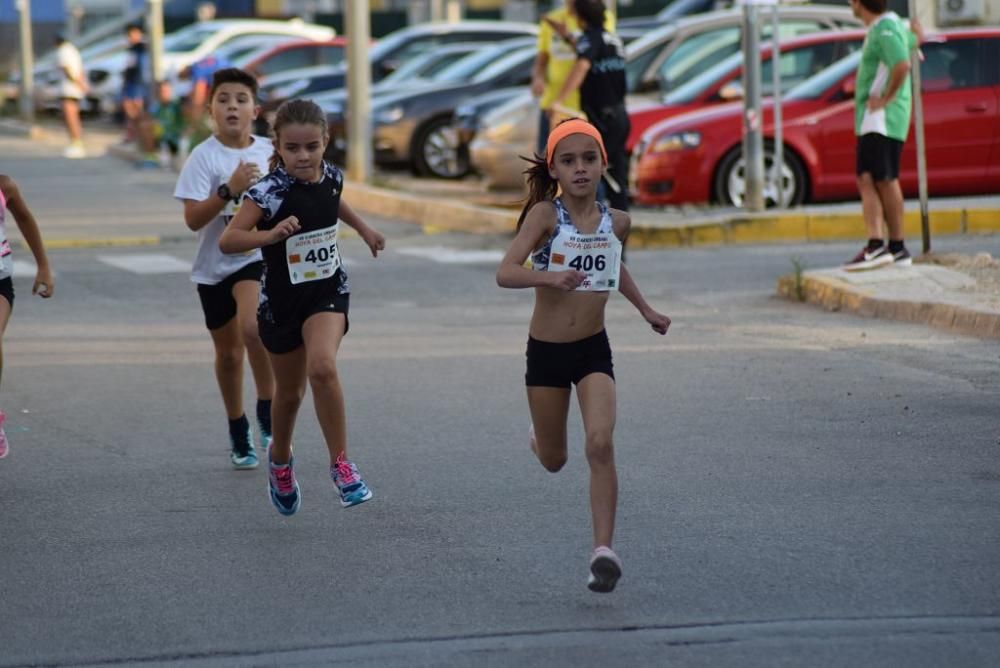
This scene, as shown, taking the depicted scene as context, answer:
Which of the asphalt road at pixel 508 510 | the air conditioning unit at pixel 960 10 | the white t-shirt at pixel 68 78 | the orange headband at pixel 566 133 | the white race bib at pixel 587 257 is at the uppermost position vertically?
the white t-shirt at pixel 68 78

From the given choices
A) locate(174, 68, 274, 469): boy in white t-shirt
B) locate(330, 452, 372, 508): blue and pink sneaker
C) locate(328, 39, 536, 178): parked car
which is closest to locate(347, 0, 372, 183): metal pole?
locate(328, 39, 536, 178): parked car

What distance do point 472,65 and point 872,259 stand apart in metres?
12.8

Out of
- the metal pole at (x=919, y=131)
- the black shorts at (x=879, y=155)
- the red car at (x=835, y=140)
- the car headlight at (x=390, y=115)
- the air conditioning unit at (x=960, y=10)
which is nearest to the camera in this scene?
the black shorts at (x=879, y=155)

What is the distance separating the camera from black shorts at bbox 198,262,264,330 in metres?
7.89

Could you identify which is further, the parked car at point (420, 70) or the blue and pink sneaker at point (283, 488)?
the parked car at point (420, 70)

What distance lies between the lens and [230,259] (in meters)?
7.90

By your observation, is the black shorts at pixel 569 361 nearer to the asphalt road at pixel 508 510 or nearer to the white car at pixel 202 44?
the asphalt road at pixel 508 510

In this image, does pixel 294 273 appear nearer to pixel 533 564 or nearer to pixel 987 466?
pixel 533 564

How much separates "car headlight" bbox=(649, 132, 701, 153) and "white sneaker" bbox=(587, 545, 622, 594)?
11.9 metres

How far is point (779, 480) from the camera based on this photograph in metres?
7.30

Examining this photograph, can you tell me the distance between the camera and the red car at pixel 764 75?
18.5 metres

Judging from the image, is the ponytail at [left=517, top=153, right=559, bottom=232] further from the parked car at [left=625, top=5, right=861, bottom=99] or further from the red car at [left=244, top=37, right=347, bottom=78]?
the red car at [left=244, top=37, right=347, bottom=78]

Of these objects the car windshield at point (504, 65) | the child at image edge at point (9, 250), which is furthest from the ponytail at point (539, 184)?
the car windshield at point (504, 65)

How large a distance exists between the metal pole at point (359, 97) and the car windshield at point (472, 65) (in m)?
2.60
